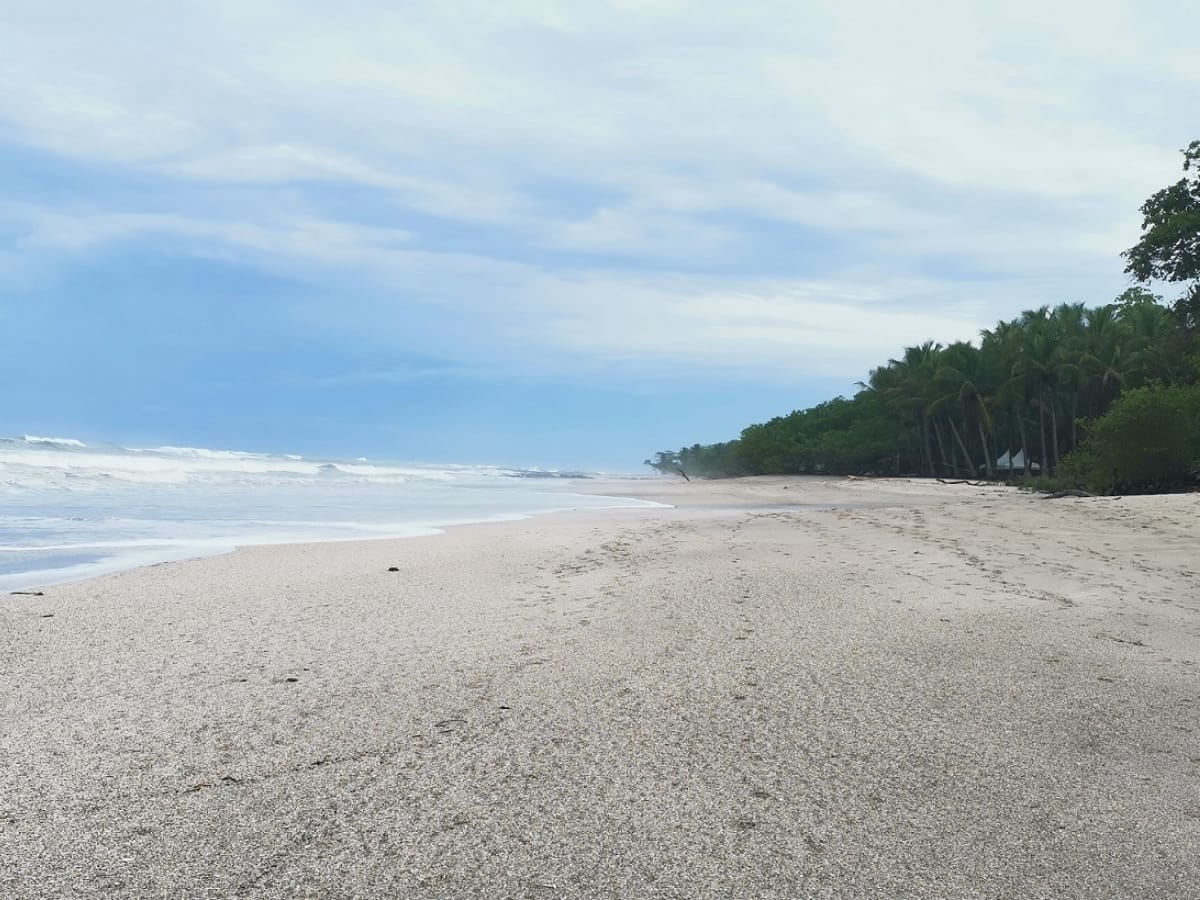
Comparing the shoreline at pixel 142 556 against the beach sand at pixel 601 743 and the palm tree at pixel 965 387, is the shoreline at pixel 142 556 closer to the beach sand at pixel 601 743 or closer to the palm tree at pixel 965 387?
the beach sand at pixel 601 743

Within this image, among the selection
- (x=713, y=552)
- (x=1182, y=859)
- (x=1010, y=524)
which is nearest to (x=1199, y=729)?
(x=1182, y=859)

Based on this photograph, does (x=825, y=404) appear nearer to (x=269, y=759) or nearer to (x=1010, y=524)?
(x=1010, y=524)

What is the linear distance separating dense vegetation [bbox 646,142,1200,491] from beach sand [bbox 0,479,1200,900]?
678 inches

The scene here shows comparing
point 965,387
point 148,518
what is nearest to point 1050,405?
point 965,387

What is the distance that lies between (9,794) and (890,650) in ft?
12.7

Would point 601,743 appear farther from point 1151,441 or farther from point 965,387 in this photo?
point 965,387

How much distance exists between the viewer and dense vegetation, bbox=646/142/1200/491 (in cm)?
2109

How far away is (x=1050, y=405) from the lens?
4522 cm

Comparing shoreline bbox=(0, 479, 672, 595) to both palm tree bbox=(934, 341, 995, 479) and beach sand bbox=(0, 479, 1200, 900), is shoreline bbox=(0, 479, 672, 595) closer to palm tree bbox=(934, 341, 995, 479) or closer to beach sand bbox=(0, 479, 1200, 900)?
beach sand bbox=(0, 479, 1200, 900)

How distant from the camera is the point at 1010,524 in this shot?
12.2 m

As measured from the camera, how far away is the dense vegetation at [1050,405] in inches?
830

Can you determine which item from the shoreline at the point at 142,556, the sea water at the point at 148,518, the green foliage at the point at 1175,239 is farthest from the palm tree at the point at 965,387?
the shoreline at the point at 142,556

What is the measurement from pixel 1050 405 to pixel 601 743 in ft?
159

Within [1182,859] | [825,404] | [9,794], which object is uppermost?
[825,404]
